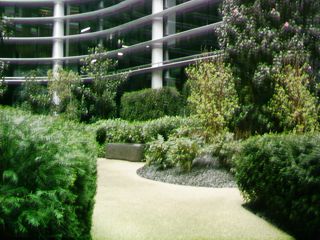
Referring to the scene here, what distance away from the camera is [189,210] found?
8227mm

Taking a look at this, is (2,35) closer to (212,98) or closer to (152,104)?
(212,98)

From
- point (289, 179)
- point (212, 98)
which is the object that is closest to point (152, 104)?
point (212, 98)

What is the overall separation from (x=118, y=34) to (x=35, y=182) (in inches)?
1833

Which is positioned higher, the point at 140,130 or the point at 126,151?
the point at 140,130

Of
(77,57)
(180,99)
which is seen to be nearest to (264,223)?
(180,99)

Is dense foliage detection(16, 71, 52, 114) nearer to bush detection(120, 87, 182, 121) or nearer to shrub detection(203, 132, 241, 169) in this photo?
bush detection(120, 87, 182, 121)

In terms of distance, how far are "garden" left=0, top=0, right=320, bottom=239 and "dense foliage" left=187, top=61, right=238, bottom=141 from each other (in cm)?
4

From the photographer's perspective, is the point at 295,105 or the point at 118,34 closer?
the point at 295,105

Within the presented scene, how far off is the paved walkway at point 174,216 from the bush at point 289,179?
34 cm

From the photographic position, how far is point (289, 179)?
677 centimetres

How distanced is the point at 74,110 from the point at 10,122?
3024 cm

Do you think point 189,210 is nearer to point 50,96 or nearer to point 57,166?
point 57,166

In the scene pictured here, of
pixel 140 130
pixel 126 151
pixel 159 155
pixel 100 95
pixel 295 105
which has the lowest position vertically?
pixel 126 151

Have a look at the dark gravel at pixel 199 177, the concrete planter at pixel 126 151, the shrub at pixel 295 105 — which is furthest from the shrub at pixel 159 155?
the shrub at pixel 295 105
